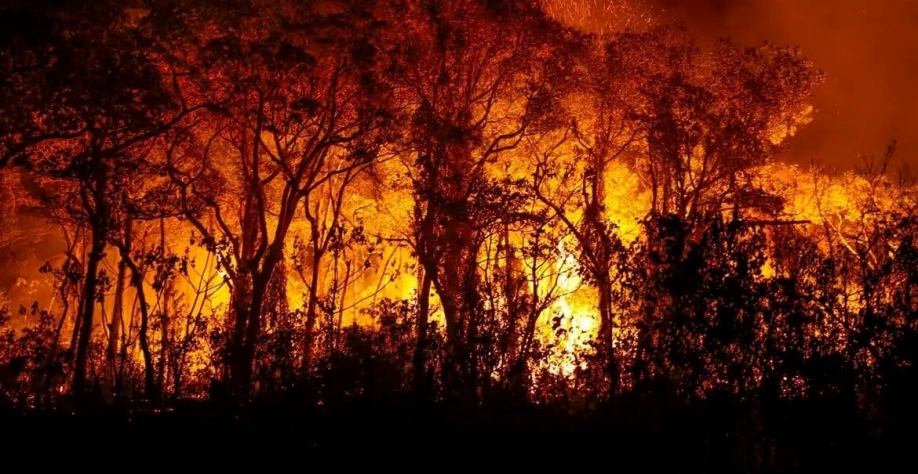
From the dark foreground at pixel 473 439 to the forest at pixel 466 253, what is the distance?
0.04 metres

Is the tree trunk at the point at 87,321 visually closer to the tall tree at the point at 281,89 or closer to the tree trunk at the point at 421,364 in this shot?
the tall tree at the point at 281,89

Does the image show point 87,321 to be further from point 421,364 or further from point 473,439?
point 473,439

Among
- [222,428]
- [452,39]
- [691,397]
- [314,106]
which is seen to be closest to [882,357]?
[691,397]

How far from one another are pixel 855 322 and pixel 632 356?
2239 millimetres

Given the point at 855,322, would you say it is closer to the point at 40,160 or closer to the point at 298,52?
the point at 298,52

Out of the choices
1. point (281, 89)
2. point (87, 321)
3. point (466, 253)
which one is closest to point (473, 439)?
point (466, 253)

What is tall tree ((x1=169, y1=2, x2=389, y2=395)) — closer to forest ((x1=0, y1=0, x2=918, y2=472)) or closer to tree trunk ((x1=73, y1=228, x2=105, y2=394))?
forest ((x1=0, y1=0, x2=918, y2=472))

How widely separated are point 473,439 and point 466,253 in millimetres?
5150

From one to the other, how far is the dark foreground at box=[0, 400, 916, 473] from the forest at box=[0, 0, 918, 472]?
0.04 m

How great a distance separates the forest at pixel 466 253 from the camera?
837cm

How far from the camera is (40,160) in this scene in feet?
51.0

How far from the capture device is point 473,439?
8.29 meters

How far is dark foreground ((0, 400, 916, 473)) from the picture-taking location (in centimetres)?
771

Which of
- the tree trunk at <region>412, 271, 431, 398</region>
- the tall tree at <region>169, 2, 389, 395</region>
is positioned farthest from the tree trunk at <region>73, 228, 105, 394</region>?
the tree trunk at <region>412, 271, 431, 398</region>
